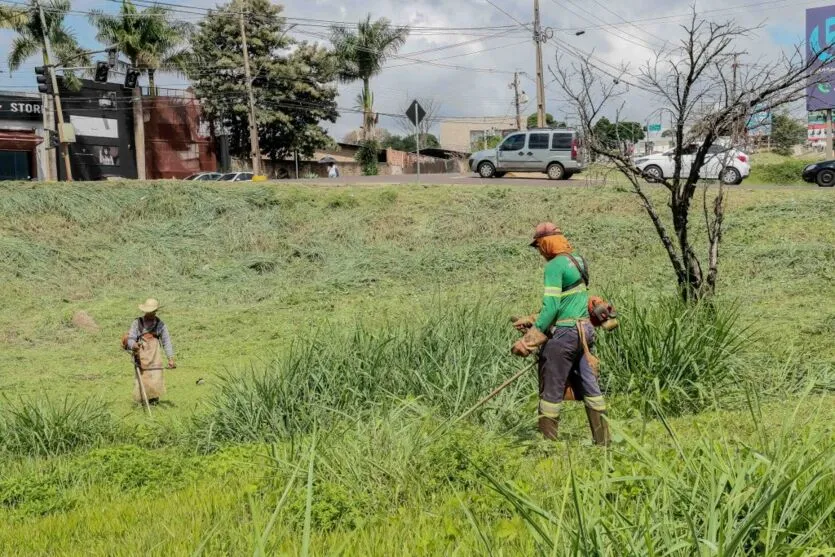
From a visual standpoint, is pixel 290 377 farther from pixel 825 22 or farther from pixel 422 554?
pixel 825 22

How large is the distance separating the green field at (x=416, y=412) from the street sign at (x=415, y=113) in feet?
14.5

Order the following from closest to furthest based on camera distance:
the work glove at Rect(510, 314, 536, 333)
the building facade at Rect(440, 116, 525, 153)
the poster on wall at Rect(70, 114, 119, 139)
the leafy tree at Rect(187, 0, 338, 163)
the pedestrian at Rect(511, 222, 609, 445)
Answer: the pedestrian at Rect(511, 222, 609, 445) → the work glove at Rect(510, 314, 536, 333) → the poster on wall at Rect(70, 114, 119, 139) → the leafy tree at Rect(187, 0, 338, 163) → the building facade at Rect(440, 116, 525, 153)

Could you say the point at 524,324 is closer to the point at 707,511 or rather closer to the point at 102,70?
the point at 707,511

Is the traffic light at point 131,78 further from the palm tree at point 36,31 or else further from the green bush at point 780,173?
the green bush at point 780,173

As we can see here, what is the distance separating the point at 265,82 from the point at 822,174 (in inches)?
1409

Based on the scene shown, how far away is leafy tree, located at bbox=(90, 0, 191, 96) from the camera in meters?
43.5

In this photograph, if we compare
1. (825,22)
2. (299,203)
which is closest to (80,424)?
(299,203)

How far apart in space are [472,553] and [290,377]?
406cm

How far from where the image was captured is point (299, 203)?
2298 cm

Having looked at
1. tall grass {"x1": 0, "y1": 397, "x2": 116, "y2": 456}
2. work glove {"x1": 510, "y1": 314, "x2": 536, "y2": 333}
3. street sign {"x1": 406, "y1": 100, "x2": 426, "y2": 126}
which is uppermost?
street sign {"x1": 406, "y1": 100, "x2": 426, "y2": 126}

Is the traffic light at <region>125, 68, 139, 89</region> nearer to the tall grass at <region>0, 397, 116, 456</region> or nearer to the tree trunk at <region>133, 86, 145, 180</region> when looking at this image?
the tree trunk at <region>133, 86, 145, 180</region>

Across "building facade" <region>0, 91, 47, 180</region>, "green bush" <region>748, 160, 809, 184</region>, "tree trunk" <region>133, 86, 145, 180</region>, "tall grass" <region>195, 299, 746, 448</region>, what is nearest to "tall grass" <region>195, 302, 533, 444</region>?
"tall grass" <region>195, 299, 746, 448</region>

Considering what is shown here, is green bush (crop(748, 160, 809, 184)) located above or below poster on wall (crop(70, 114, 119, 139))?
below

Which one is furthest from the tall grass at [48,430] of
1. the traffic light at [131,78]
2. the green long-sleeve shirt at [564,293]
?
the traffic light at [131,78]
